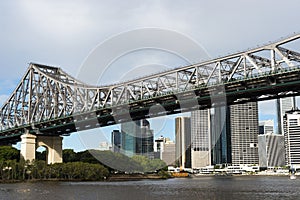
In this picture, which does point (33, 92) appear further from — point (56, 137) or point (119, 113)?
point (119, 113)

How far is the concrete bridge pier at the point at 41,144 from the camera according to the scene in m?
86.4

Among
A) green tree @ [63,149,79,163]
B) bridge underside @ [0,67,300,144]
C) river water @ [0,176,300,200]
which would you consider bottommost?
river water @ [0,176,300,200]

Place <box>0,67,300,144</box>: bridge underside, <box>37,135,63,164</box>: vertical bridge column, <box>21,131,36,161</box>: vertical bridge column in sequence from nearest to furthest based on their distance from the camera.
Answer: <box>0,67,300,144</box>: bridge underside < <box>21,131,36,161</box>: vertical bridge column < <box>37,135,63,164</box>: vertical bridge column

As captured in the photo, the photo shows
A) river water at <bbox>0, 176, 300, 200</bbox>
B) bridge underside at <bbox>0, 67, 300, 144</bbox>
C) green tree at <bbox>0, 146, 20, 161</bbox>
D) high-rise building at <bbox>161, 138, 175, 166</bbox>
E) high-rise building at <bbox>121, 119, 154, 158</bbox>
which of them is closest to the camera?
river water at <bbox>0, 176, 300, 200</bbox>

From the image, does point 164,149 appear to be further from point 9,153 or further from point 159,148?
point 9,153

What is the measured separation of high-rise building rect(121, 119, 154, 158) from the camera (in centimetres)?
7869

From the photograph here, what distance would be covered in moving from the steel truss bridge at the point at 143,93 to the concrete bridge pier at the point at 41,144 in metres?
1.53

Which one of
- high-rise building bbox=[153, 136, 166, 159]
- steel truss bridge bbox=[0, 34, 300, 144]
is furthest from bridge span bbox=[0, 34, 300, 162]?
high-rise building bbox=[153, 136, 166, 159]

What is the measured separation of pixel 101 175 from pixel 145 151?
29201mm

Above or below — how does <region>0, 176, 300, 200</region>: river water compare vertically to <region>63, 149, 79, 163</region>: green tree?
below

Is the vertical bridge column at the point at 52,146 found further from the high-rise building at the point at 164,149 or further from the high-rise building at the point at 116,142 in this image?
the high-rise building at the point at 164,149

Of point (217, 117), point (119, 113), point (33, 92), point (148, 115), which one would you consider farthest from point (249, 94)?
point (217, 117)

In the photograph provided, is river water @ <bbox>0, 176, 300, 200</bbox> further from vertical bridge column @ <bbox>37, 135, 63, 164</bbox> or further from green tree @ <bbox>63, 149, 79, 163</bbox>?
green tree @ <bbox>63, 149, 79, 163</bbox>

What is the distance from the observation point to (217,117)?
173000 millimetres
